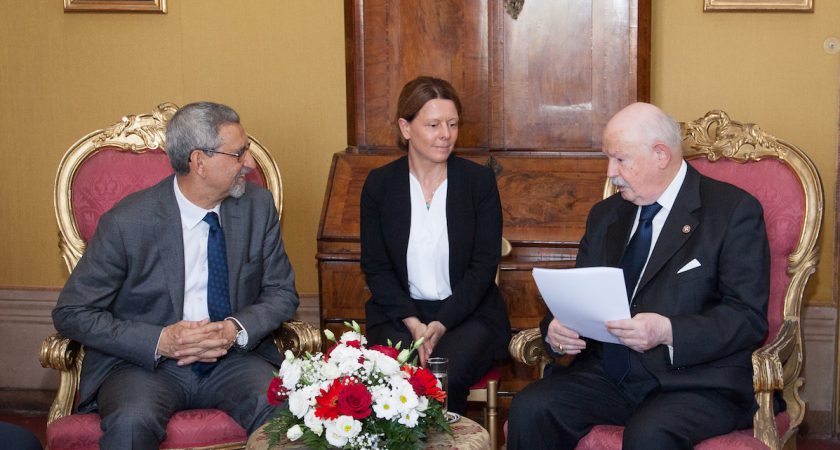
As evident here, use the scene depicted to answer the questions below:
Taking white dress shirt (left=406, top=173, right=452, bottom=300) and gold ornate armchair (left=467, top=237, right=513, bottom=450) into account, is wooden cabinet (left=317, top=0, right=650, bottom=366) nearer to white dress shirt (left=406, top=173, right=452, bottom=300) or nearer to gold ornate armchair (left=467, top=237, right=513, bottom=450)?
white dress shirt (left=406, top=173, right=452, bottom=300)

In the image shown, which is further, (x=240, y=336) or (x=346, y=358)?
(x=240, y=336)

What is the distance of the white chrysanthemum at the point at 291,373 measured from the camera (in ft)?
9.41

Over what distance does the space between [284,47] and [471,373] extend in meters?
2.10

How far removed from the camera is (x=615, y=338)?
327 cm

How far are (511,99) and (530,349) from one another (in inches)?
54.1

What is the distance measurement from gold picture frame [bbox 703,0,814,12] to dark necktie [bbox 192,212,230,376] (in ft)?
7.86

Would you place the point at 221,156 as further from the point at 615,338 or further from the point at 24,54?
the point at 24,54

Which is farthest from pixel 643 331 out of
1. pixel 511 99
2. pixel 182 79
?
pixel 182 79

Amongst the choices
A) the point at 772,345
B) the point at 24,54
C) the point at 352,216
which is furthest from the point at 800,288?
the point at 24,54

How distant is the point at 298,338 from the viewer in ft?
12.5

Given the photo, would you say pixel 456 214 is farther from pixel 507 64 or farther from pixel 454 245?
pixel 507 64

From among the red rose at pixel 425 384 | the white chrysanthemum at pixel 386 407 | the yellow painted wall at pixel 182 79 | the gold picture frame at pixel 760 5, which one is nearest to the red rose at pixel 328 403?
the white chrysanthemum at pixel 386 407

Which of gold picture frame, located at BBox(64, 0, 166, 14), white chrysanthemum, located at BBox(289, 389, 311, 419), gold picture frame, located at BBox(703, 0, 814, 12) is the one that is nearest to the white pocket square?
white chrysanthemum, located at BBox(289, 389, 311, 419)

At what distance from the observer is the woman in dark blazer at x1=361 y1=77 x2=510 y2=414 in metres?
3.98
